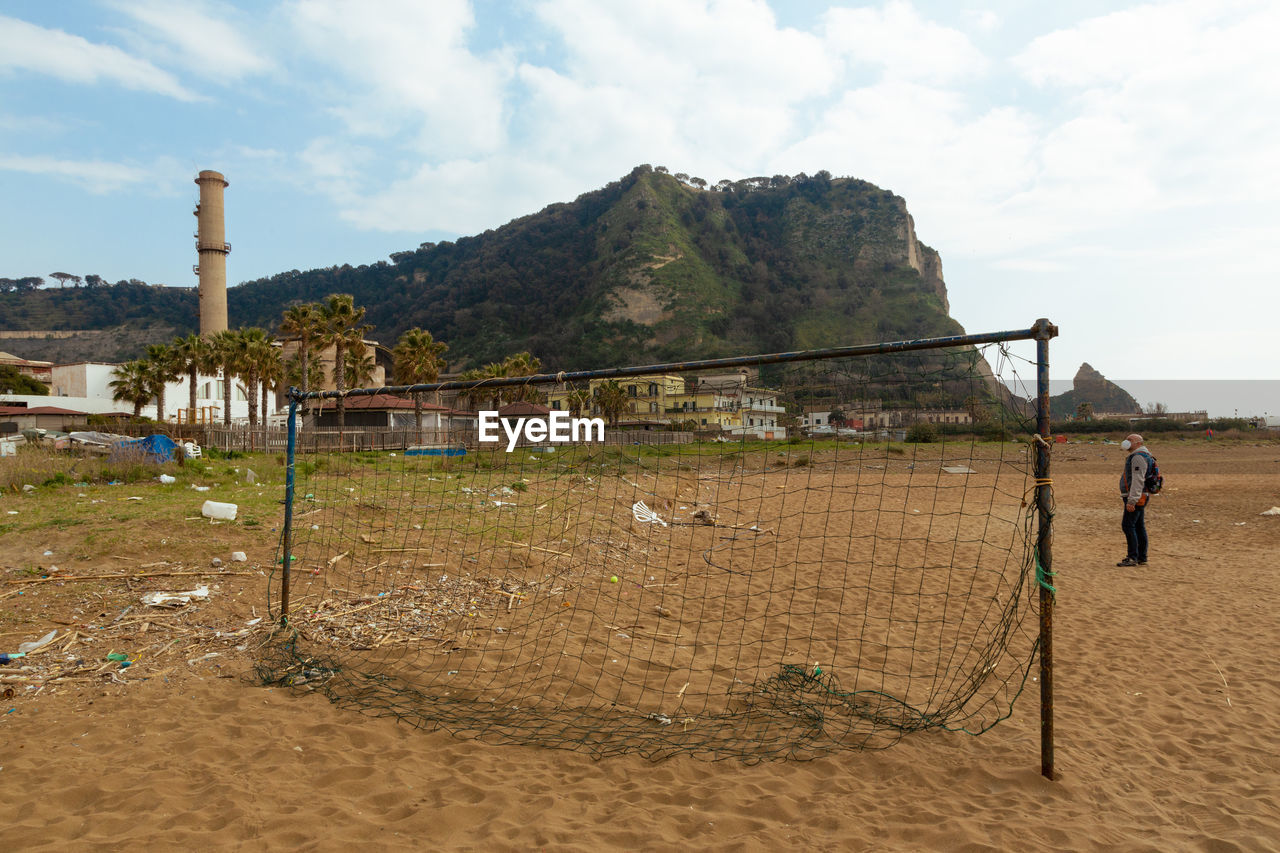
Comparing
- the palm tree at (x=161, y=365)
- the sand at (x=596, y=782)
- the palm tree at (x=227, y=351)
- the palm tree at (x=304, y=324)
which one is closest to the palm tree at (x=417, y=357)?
the palm tree at (x=304, y=324)

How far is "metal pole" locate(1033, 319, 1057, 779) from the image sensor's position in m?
3.43

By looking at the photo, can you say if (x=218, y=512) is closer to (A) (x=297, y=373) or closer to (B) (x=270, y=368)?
(B) (x=270, y=368)

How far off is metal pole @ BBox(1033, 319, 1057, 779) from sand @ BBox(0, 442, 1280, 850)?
0.33m

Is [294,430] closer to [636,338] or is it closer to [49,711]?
[49,711]

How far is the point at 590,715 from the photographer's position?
4438mm

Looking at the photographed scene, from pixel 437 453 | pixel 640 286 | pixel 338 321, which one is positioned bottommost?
pixel 437 453

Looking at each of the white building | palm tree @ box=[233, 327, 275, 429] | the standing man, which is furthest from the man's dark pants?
the white building

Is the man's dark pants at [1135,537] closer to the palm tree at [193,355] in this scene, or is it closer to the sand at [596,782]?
the sand at [596,782]

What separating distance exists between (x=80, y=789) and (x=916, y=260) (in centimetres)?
12811

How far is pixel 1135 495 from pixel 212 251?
220 feet

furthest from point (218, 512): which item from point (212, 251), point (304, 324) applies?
point (212, 251)

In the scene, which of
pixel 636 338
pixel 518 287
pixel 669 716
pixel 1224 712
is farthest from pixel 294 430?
pixel 518 287

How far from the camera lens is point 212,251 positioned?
5662 cm

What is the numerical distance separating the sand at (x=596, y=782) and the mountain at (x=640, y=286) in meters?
77.4
